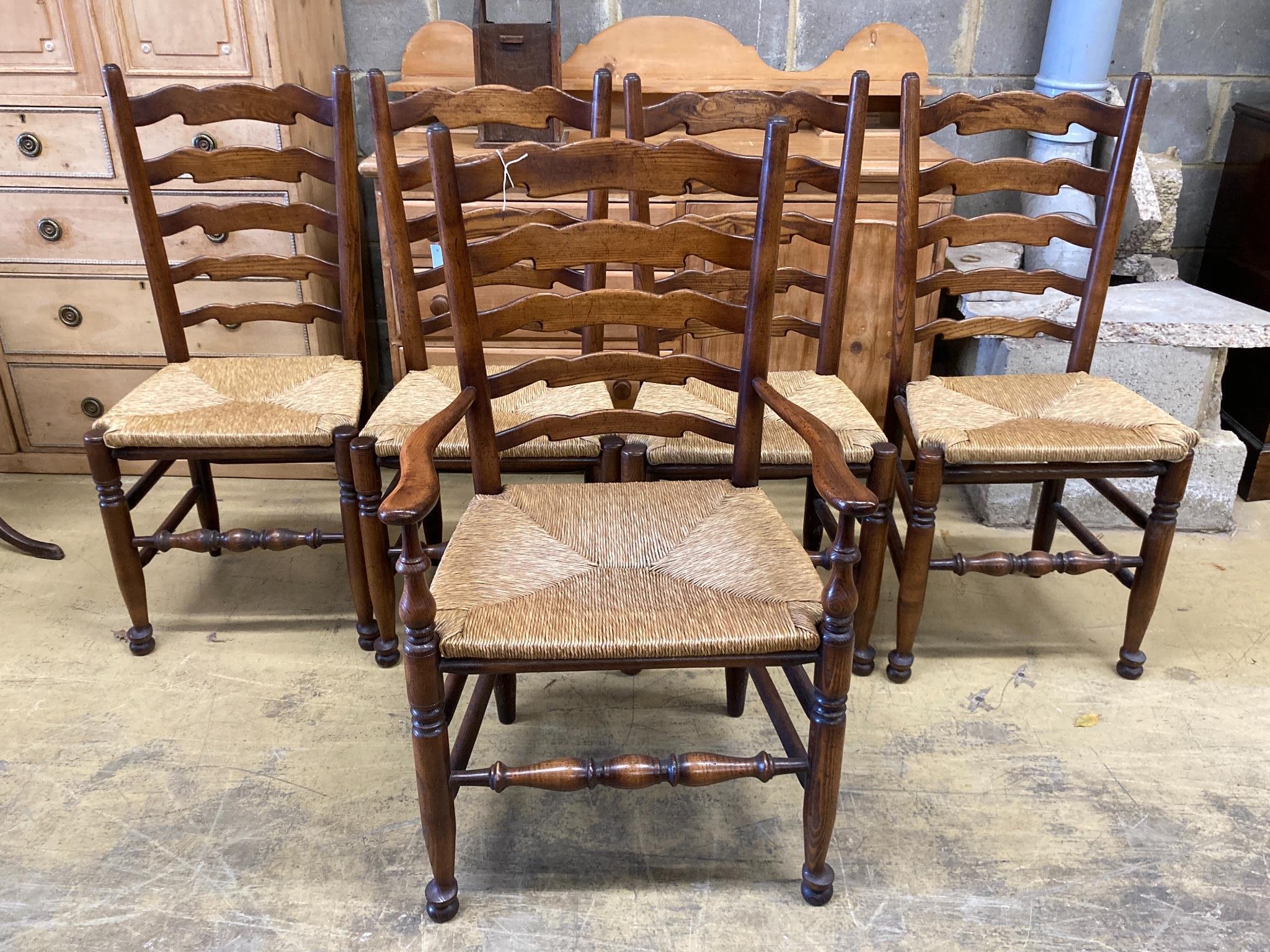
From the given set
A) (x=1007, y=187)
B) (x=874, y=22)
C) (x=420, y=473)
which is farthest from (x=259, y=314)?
(x=874, y=22)

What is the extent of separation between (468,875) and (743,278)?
1196 mm

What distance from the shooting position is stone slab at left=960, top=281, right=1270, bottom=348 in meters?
2.31

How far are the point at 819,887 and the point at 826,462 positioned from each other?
2.09 ft

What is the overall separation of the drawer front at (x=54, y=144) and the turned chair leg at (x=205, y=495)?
79 centimetres

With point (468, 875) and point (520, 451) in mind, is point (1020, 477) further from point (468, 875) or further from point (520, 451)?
point (468, 875)

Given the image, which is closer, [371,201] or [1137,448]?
[1137,448]

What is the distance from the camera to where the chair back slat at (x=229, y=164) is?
196 centimetres

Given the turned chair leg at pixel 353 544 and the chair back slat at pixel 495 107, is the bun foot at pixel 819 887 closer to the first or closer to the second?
the turned chair leg at pixel 353 544

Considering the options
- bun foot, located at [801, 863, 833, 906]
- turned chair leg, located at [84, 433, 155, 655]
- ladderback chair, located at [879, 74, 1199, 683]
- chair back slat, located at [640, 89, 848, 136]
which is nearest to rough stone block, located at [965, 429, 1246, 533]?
ladderback chair, located at [879, 74, 1199, 683]

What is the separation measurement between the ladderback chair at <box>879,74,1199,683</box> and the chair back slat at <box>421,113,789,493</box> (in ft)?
1.69

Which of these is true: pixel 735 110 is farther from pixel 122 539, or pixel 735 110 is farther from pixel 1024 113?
pixel 122 539

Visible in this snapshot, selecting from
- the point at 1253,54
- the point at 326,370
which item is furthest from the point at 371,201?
the point at 1253,54

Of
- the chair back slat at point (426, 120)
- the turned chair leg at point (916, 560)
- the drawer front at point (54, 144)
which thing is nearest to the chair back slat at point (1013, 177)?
the turned chair leg at point (916, 560)

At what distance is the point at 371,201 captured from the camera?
289cm
